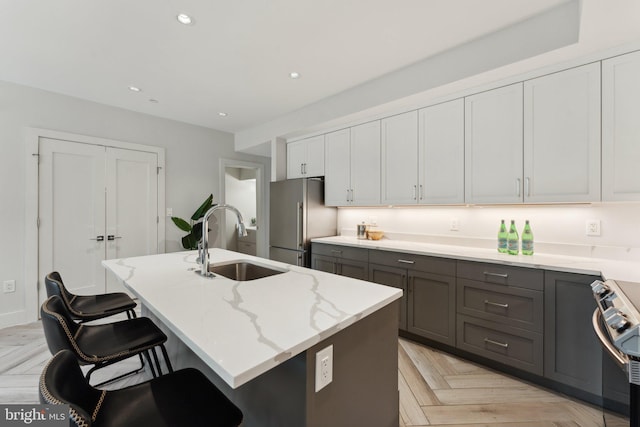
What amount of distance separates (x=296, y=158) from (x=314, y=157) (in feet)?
1.20

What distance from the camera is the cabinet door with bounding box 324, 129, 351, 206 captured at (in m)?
3.47

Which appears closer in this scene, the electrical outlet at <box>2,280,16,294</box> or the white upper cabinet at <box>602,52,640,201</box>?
the white upper cabinet at <box>602,52,640,201</box>

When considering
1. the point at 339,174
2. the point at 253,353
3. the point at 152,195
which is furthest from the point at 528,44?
the point at 152,195

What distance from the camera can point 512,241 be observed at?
2.37 m

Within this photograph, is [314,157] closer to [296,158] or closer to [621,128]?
[296,158]

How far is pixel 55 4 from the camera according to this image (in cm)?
187

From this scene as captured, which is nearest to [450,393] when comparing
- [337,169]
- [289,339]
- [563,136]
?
[289,339]

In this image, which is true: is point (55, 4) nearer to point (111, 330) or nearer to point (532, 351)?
point (111, 330)

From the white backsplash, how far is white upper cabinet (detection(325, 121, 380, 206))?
416mm

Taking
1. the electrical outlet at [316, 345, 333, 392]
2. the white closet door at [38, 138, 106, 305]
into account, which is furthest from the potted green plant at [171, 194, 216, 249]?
the electrical outlet at [316, 345, 333, 392]

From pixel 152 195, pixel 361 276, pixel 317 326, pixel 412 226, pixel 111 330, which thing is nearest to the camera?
pixel 317 326

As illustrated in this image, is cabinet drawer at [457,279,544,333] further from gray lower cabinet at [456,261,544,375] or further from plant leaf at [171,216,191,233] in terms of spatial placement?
plant leaf at [171,216,191,233]

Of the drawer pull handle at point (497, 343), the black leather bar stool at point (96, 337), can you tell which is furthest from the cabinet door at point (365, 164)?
the black leather bar stool at point (96, 337)

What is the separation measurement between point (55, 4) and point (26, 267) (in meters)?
2.76
